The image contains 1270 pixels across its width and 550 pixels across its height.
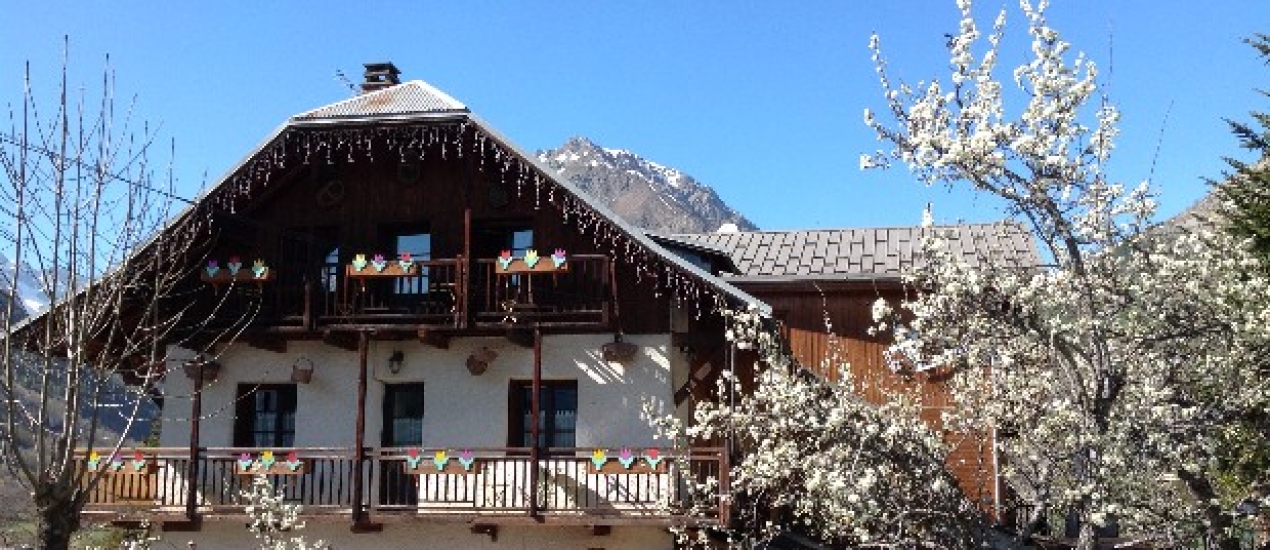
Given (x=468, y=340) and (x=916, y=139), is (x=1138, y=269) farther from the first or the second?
(x=468, y=340)

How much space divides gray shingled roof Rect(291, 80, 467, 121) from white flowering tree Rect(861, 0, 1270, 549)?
869cm

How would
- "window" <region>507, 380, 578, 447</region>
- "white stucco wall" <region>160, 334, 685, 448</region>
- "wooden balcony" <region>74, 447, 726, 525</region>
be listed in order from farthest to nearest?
1. "window" <region>507, 380, 578, 447</region>
2. "white stucco wall" <region>160, 334, 685, 448</region>
3. "wooden balcony" <region>74, 447, 726, 525</region>

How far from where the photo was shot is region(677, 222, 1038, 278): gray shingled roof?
1958 centimetres

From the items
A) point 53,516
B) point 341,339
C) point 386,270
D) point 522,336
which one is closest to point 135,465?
point 341,339

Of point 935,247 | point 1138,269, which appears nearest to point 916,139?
point 935,247

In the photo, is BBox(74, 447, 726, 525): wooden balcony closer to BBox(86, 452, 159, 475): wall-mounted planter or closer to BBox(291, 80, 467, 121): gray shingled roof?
BBox(86, 452, 159, 475): wall-mounted planter

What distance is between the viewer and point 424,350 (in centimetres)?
1745

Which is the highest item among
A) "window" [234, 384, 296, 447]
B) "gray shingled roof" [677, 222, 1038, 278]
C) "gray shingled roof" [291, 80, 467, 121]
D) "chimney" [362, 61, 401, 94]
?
"chimney" [362, 61, 401, 94]

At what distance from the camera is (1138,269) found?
9.55 metres

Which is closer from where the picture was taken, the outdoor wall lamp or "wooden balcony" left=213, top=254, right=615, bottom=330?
"wooden balcony" left=213, top=254, right=615, bottom=330

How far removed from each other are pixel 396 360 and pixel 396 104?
145 inches

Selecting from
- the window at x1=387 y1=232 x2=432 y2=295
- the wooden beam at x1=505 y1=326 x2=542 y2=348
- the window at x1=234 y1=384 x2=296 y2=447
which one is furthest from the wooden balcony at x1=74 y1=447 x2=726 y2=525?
the window at x1=387 y1=232 x2=432 y2=295

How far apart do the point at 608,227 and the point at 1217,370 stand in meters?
8.27

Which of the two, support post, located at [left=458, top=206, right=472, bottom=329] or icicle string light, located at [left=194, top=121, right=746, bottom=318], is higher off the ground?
icicle string light, located at [left=194, top=121, right=746, bottom=318]
